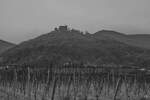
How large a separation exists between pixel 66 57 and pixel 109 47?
19992 mm

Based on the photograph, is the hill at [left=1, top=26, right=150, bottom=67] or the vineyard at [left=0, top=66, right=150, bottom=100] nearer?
the vineyard at [left=0, top=66, right=150, bottom=100]

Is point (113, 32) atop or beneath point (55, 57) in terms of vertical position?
atop

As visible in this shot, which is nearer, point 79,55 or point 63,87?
point 63,87

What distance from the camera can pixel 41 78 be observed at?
2094 cm

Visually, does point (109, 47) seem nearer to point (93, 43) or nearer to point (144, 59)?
point (93, 43)

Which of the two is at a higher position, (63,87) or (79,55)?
(63,87)

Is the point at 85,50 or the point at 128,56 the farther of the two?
the point at 85,50

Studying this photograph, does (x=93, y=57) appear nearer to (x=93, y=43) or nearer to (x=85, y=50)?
(x=85, y=50)

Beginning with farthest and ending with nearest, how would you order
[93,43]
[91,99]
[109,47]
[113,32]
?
[113,32], [93,43], [109,47], [91,99]

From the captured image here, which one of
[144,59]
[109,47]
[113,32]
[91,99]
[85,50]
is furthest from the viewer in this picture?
[113,32]

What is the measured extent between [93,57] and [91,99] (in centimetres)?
5210

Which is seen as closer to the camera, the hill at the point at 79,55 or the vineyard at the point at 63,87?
the vineyard at the point at 63,87

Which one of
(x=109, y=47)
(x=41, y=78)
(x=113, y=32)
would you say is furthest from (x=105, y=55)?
(x=113, y=32)

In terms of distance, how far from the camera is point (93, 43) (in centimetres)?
8306
